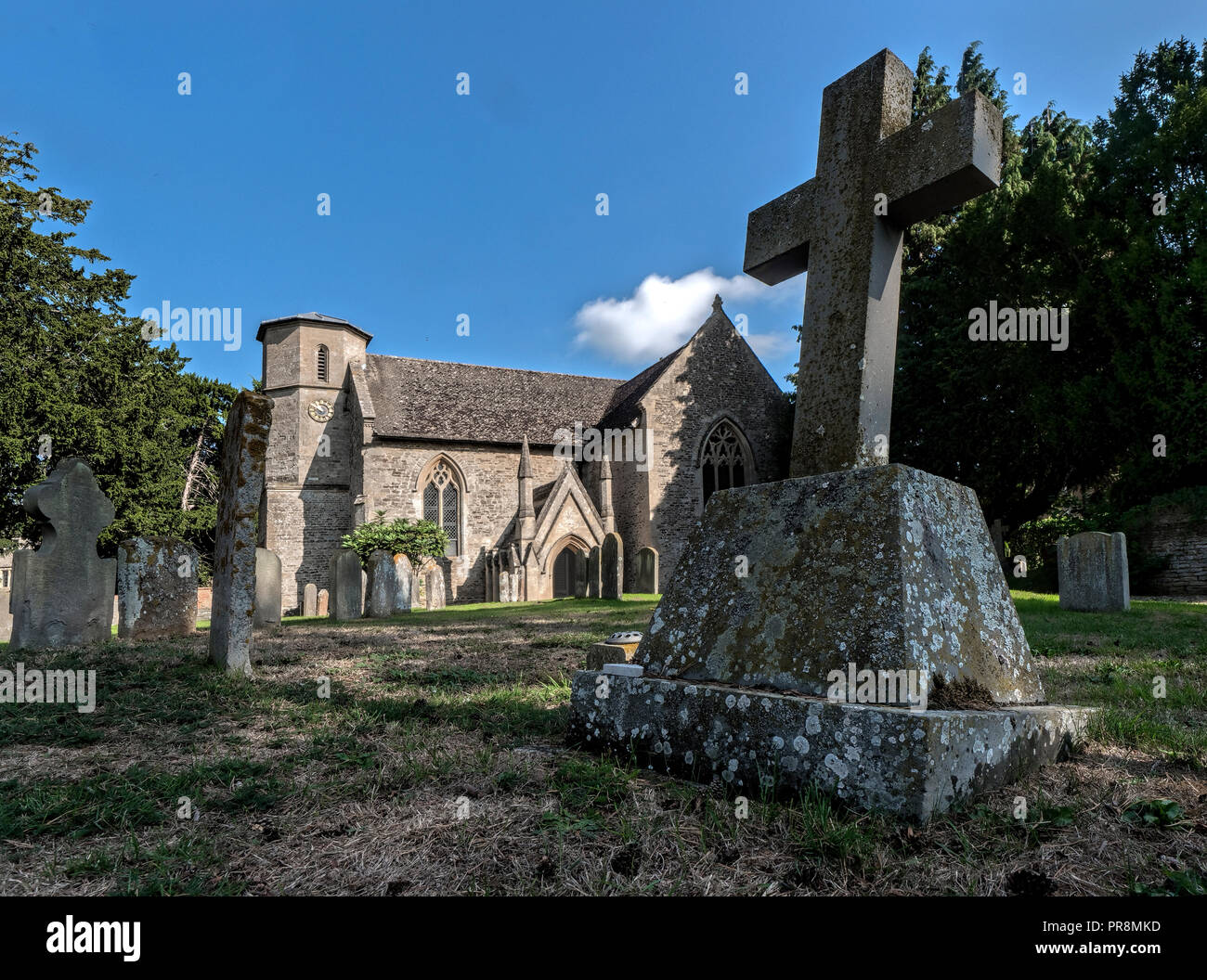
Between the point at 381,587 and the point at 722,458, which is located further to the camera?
the point at 722,458

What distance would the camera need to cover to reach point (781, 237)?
364cm

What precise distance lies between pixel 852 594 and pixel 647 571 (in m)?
16.6

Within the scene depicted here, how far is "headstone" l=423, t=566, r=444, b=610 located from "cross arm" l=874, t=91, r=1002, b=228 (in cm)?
1851

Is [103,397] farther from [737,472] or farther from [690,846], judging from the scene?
[690,846]

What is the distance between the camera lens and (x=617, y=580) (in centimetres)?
1652

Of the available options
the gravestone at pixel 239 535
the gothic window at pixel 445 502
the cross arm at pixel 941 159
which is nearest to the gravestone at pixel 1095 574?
the cross arm at pixel 941 159

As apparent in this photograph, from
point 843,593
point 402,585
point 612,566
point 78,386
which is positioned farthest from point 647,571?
point 78,386

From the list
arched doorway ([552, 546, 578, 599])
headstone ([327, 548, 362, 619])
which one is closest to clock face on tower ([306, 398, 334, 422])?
arched doorway ([552, 546, 578, 599])

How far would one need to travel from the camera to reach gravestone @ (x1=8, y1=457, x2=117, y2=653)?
735 cm

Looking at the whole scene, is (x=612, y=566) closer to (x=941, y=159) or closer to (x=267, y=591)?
(x=267, y=591)

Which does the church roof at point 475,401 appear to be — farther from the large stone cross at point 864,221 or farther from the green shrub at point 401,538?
the large stone cross at point 864,221

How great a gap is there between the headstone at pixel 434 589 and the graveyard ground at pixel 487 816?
1616 centimetres
